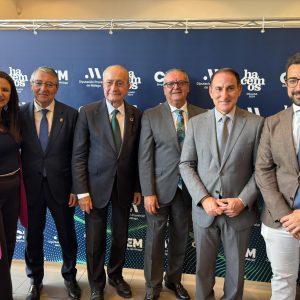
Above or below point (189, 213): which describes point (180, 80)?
above

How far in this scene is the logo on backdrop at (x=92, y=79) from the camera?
289cm

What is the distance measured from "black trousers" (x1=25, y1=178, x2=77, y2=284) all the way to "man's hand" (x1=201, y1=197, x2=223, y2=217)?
3.61ft

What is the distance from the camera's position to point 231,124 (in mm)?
2074

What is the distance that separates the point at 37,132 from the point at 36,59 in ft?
3.14

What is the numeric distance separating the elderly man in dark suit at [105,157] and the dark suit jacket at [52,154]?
0.09 metres

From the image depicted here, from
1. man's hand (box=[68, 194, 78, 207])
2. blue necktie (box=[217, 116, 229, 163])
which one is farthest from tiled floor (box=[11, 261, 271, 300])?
blue necktie (box=[217, 116, 229, 163])

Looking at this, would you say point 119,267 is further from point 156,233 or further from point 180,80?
point 180,80

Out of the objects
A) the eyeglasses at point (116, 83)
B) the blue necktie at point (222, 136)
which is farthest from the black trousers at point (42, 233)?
the blue necktie at point (222, 136)

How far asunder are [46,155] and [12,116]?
0.37 meters

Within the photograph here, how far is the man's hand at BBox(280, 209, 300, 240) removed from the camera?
1803 mm

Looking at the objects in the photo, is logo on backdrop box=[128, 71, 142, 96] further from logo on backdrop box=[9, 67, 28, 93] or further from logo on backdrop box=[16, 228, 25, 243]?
logo on backdrop box=[16, 228, 25, 243]

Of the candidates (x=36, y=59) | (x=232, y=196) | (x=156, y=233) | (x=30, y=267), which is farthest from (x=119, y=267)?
(x=36, y=59)

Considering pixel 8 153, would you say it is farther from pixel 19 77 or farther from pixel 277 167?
pixel 277 167

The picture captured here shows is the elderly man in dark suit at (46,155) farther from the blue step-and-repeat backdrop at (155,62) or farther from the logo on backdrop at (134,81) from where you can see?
the logo on backdrop at (134,81)
